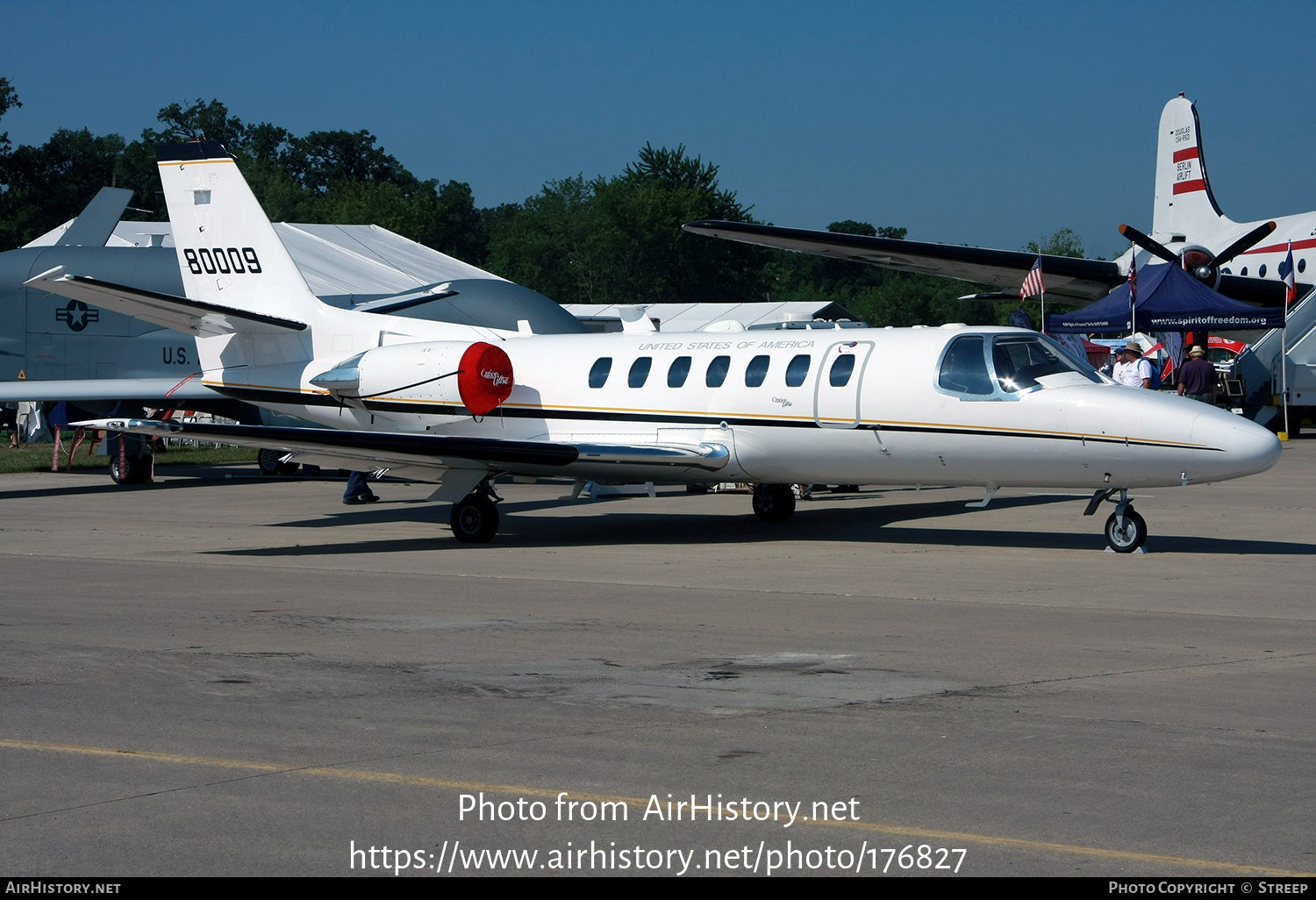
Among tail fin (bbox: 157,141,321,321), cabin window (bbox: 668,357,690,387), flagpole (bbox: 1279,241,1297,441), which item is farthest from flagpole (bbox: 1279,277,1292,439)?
tail fin (bbox: 157,141,321,321)

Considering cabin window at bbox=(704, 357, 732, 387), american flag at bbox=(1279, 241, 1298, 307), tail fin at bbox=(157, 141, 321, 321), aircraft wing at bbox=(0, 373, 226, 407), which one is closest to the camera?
cabin window at bbox=(704, 357, 732, 387)

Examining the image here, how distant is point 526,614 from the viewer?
10.3 m

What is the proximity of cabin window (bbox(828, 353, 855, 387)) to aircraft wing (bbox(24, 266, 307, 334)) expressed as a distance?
24.4 ft

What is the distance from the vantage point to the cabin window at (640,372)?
1633 centimetres

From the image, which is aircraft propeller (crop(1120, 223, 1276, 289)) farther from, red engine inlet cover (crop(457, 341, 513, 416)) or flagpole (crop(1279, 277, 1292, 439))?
red engine inlet cover (crop(457, 341, 513, 416))

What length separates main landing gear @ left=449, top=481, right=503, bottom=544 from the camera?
16.0 metres

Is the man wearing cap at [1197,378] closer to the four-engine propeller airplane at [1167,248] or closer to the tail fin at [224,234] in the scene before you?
the four-engine propeller airplane at [1167,248]

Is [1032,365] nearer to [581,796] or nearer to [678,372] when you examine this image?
[678,372]

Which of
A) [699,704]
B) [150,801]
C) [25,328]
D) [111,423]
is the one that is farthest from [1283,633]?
[25,328]

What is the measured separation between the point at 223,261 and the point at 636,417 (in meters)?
6.86

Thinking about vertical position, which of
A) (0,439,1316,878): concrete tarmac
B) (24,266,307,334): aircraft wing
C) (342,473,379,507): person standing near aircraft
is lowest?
(0,439,1316,878): concrete tarmac

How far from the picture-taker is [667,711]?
6824 mm

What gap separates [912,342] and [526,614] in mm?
6296

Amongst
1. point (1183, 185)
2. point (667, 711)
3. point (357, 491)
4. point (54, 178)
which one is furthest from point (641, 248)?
point (667, 711)
